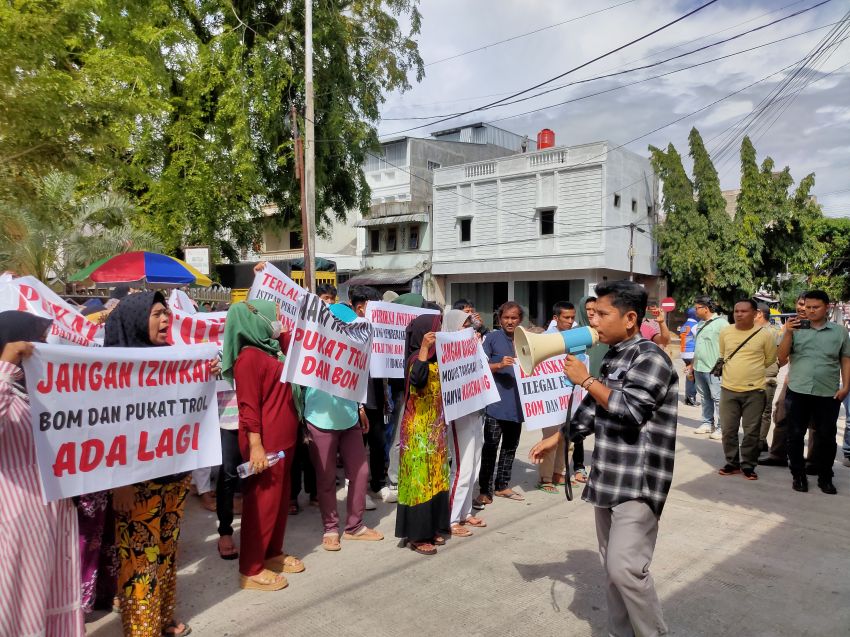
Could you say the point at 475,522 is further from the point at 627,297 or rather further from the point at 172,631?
the point at 627,297

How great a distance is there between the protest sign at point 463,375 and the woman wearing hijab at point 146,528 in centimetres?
192

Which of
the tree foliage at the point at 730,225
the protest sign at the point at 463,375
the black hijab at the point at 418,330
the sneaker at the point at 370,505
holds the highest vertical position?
the tree foliage at the point at 730,225

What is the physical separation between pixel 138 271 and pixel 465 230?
21.6 meters

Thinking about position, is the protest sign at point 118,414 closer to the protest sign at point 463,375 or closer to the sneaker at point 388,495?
the protest sign at point 463,375

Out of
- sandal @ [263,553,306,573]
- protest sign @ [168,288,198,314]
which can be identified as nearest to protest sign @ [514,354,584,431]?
sandal @ [263,553,306,573]

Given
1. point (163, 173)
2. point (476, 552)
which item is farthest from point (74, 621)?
point (163, 173)

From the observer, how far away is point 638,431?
2.86 meters

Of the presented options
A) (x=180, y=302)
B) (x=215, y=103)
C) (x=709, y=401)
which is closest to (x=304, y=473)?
(x=180, y=302)

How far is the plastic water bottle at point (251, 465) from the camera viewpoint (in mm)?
3605

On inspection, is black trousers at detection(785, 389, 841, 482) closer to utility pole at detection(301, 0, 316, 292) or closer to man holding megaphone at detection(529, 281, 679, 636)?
man holding megaphone at detection(529, 281, 679, 636)

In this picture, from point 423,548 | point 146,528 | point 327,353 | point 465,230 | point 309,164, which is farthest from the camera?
point 465,230

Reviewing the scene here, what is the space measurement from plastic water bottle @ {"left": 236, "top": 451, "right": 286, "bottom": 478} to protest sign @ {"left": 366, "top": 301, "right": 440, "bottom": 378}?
6.25 ft

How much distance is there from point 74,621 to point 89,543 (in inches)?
28.7

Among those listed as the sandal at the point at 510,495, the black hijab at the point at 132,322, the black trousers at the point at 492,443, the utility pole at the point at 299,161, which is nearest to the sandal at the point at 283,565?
the black hijab at the point at 132,322
